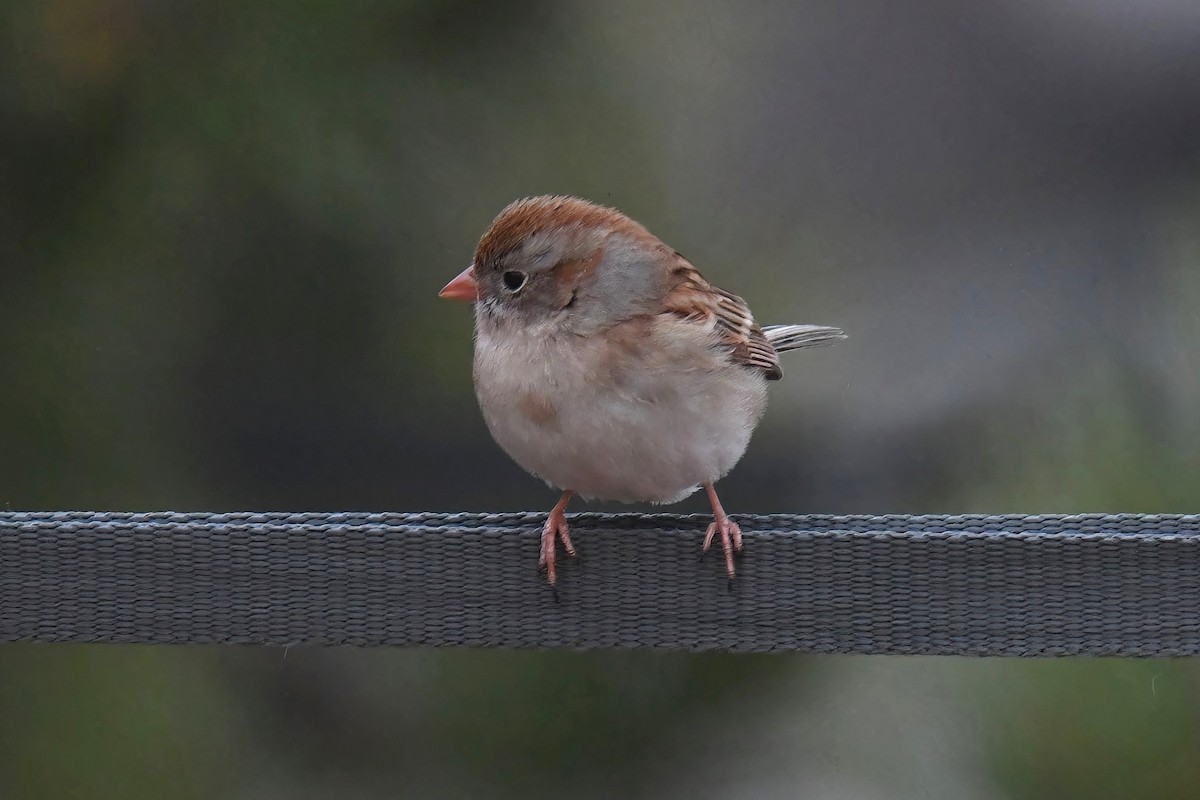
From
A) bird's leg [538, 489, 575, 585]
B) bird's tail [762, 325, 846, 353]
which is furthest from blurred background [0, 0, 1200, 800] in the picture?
bird's leg [538, 489, 575, 585]

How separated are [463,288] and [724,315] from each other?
1.21ft

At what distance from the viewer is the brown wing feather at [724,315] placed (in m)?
1.84

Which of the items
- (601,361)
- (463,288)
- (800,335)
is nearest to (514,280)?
(463,288)

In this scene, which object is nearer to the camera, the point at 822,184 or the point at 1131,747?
the point at 1131,747

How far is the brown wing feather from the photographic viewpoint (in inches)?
→ 72.5

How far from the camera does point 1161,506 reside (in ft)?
7.14

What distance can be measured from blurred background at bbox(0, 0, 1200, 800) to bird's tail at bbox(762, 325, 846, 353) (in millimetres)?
119

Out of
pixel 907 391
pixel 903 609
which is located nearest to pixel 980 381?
pixel 907 391

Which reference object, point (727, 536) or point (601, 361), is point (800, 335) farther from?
point (727, 536)

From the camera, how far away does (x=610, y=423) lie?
1646 mm

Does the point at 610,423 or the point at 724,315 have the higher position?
Result: the point at 724,315

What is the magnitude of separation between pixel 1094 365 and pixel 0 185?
193cm

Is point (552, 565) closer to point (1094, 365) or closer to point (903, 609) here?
Answer: point (903, 609)

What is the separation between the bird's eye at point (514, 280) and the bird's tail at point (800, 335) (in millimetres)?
489
